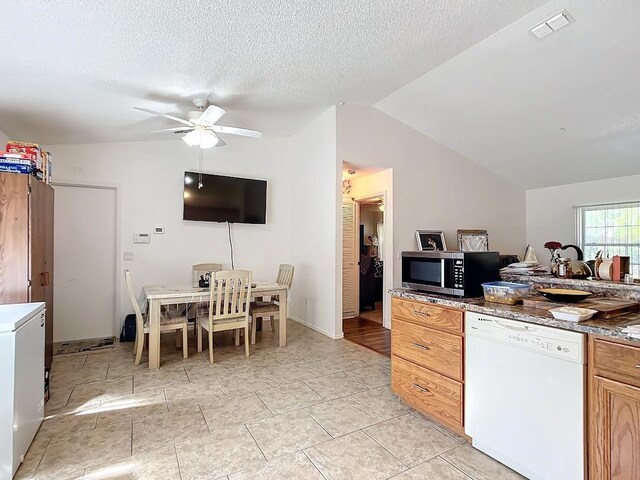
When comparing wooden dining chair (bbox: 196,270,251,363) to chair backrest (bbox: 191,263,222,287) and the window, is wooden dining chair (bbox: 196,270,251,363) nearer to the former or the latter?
chair backrest (bbox: 191,263,222,287)

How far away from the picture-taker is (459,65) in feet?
11.5

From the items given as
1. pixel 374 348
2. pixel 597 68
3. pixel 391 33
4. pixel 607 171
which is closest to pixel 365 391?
Result: pixel 374 348

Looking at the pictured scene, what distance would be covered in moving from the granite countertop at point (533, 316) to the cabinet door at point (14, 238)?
290 centimetres

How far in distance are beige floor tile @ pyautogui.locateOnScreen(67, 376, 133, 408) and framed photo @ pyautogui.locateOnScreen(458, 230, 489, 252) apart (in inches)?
191

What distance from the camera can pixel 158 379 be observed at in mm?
3043

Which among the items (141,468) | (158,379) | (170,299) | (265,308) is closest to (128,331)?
(170,299)

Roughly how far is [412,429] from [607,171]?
5540 mm

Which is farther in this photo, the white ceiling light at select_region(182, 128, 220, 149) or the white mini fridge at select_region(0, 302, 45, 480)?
the white ceiling light at select_region(182, 128, 220, 149)

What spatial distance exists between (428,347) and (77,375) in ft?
10.5

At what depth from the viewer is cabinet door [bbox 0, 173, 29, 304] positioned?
95.5 inches

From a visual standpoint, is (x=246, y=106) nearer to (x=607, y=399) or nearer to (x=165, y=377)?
(x=165, y=377)

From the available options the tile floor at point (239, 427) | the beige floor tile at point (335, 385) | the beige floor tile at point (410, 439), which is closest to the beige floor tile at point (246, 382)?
the tile floor at point (239, 427)

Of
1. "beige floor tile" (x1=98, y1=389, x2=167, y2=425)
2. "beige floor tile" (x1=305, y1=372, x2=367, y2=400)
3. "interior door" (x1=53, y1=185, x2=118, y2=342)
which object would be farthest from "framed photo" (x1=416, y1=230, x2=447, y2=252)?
"interior door" (x1=53, y1=185, x2=118, y2=342)

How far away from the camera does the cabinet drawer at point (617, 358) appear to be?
134cm
